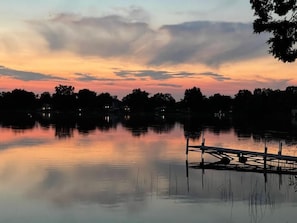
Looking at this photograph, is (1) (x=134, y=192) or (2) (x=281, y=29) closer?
(2) (x=281, y=29)

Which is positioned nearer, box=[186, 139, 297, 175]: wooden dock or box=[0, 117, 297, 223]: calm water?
box=[0, 117, 297, 223]: calm water

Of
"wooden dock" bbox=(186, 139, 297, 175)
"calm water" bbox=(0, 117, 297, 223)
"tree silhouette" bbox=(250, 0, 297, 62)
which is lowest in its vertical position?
"calm water" bbox=(0, 117, 297, 223)

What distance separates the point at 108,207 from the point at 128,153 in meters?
23.7

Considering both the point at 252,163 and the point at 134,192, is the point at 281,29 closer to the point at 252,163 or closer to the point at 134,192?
the point at 134,192

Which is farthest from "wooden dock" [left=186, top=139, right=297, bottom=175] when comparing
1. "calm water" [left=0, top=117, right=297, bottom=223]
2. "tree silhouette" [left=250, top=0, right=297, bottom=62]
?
"tree silhouette" [left=250, top=0, right=297, bottom=62]

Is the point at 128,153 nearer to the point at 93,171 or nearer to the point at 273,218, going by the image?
the point at 93,171

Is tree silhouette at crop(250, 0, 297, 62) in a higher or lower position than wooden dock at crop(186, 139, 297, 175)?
higher

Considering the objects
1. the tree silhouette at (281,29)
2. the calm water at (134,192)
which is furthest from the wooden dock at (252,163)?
the tree silhouette at (281,29)

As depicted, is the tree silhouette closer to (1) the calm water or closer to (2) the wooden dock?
(1) the calm water

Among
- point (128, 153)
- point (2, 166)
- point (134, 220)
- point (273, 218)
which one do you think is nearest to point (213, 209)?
point (273, 218)

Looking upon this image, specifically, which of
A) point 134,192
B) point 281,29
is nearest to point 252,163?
point 134,192

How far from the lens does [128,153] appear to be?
42.8 m

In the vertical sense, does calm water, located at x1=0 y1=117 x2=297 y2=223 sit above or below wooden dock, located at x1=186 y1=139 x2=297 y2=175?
below

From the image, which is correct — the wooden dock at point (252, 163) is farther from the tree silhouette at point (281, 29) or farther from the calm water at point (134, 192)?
the tree silhouette at point (281, 29)
